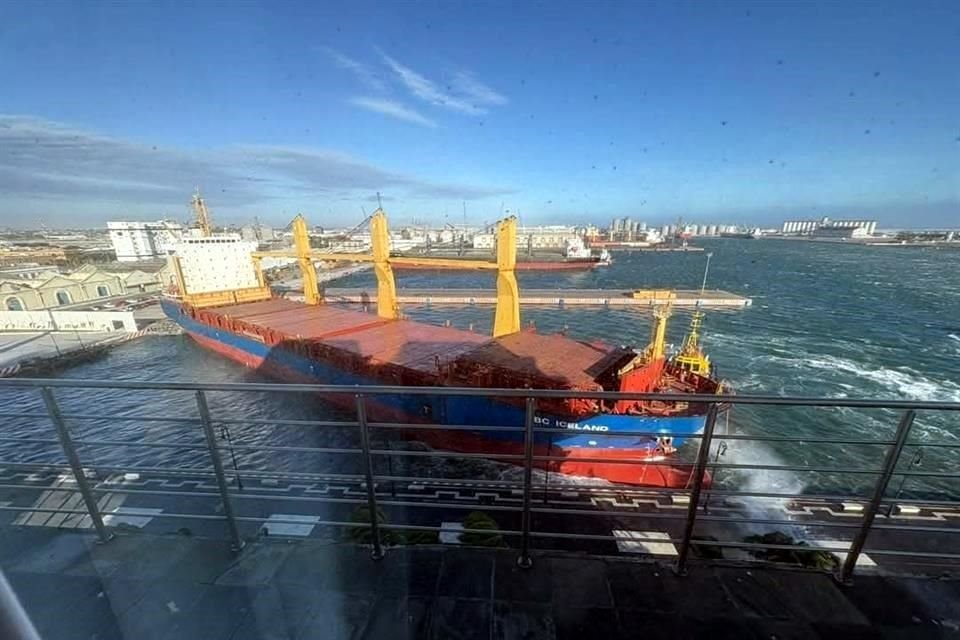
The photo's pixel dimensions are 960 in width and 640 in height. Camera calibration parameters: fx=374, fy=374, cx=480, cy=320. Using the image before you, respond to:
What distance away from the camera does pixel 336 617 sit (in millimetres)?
1908

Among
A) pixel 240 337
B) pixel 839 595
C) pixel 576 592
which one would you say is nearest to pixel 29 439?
pixel 576 592

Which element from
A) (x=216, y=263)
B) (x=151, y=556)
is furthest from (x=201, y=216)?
(x=151, y=556)

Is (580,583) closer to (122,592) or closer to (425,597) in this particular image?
(425,597)

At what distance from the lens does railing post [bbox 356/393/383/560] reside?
2029mm

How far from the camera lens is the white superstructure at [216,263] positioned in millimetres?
21578

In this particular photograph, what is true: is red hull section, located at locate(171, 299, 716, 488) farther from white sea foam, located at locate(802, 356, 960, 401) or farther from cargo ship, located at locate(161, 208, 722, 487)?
white sea foam, located at locate(802, 356, 960, 401)

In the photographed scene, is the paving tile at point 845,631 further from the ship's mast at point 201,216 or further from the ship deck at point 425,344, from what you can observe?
the ship's mast at point 201,216

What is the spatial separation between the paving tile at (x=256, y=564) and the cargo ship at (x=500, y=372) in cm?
419

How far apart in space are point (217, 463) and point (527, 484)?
178cm

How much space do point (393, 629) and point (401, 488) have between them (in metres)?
8.87

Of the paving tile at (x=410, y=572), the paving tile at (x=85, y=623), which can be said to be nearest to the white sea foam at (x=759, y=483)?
the paving tile at (x=410, y=572)

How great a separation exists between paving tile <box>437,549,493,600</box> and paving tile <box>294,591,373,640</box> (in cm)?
41

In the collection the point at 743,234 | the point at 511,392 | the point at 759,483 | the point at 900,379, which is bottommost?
the point at 759,483

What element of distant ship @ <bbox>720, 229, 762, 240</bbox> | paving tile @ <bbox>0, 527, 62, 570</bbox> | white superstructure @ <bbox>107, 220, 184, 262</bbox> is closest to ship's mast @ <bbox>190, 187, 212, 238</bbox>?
white superstructure @ <bbox>107, 220, 184, 262</bbox>
